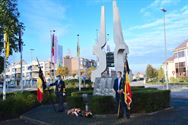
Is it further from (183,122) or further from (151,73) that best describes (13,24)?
(151,73)

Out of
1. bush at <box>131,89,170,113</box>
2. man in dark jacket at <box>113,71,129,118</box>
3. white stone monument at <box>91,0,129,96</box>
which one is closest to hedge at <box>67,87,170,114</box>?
bush at <box>131,89,170,113</box>

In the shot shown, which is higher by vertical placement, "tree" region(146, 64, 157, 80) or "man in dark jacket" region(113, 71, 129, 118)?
"tree" region(146, 64, 157, 80)

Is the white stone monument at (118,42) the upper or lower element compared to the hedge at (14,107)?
upper

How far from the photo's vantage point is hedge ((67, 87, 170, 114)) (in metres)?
17.3

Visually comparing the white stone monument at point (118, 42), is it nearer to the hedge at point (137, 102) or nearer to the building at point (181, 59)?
the hedge at point (137, 102)

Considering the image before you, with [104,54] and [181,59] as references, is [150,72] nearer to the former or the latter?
[181,59]

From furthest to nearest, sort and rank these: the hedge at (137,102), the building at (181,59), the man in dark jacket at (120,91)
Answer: the building at (181,59)
the hedge at (137,102)
the man in dark jacket at (120,91)

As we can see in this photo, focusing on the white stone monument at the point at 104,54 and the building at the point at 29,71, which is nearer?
the white stone monument at the point at 104,54

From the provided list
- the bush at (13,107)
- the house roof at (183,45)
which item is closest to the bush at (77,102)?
the bush at (13,107)

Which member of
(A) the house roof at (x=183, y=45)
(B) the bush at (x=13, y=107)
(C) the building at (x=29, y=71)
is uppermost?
(A) the house roof at (x=183, y=45)

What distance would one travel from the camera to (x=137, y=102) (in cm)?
1792

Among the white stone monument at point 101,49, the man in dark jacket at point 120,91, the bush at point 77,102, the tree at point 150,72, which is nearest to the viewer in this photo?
the man in dark jacket at point 120,91

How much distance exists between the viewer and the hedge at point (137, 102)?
17.3 m

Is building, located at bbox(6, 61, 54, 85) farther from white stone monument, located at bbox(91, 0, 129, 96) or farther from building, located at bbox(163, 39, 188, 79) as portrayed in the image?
white stone monument, located at bbox(91, 0, 129, 96)
